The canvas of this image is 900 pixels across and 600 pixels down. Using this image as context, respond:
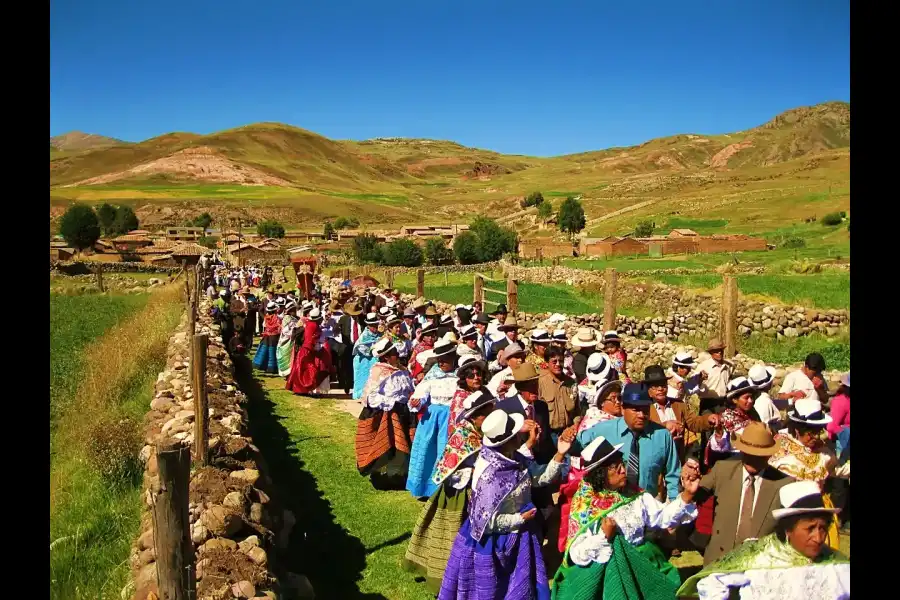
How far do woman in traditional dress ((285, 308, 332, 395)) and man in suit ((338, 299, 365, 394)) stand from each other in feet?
1.03

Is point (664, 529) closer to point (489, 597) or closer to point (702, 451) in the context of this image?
point (489, 597)

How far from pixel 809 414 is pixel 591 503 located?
1725 mm

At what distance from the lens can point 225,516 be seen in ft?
17.3

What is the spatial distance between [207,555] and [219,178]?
591 feet

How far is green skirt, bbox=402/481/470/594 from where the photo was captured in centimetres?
571

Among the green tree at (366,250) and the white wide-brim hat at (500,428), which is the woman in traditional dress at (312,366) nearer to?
the white wide-brim hat at (500,428)

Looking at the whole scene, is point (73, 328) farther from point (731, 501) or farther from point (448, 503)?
point (731, 501)

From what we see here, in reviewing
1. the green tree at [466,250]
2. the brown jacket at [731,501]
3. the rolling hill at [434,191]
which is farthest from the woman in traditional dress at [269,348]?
the green tree at [466,250]

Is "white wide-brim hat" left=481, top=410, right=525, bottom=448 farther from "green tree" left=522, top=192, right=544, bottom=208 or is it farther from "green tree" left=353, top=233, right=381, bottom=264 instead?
"green tree" left=522, top=192, right=544, bottom=208

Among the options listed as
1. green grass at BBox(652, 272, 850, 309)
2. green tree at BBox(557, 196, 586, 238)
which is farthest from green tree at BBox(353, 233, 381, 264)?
green grass at BBox(652, 272, 850, 309)

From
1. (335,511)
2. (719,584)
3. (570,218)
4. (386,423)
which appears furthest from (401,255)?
(719,584)

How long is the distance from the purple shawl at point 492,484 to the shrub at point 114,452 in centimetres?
493

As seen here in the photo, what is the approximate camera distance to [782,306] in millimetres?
18766

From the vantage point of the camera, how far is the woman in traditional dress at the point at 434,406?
291 inches
